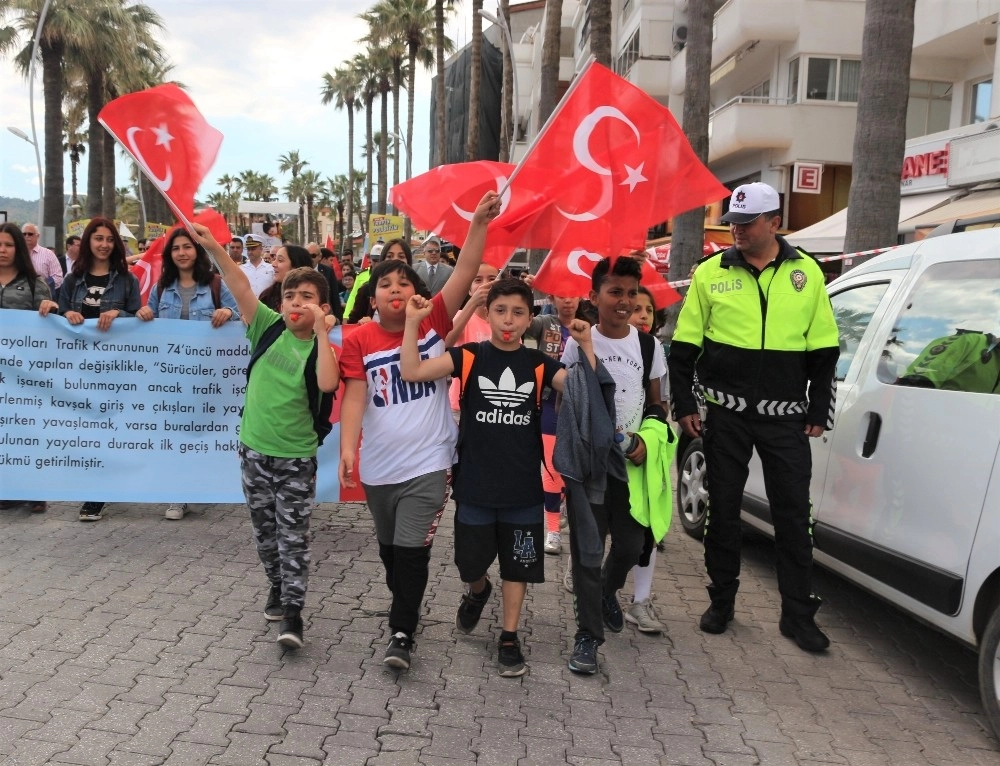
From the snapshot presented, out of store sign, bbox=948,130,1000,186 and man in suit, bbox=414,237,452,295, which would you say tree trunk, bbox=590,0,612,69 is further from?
store sign, bbox=948,130,1000,186

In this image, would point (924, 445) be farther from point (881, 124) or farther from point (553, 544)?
point (881, 124)

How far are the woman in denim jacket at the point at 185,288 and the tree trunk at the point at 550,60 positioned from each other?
464 inches

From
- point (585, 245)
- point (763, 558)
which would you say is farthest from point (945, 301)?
point (763, 558)

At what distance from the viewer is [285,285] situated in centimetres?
452

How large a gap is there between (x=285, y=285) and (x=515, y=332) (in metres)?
1.14

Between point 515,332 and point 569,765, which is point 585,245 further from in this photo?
point 569,765

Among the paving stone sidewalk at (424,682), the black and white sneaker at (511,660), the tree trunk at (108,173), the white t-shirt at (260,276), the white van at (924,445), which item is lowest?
the paving stone sidewalk at (424,682)

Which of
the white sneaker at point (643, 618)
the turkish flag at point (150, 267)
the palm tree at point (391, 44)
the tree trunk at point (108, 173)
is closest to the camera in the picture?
the white sneaker at point (643, 618)

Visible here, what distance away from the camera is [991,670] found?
3.66m

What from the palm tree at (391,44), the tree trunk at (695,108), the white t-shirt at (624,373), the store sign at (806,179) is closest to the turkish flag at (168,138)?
the white t-shirt at (624,373)

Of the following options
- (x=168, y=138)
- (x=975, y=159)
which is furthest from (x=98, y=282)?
(x=975, y=159)

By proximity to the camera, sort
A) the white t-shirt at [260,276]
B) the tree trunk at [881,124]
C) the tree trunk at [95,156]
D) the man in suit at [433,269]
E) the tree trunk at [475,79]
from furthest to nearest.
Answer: the tree trunk at [95,156], the tree trunk at [475,79], the white t-shirt at [260,276], the man in suit at [433,269], the tree trunk at [881,124]

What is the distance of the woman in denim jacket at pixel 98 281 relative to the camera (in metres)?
6.62

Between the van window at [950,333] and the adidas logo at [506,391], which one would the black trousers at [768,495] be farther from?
the adidas logo at [506,391]
